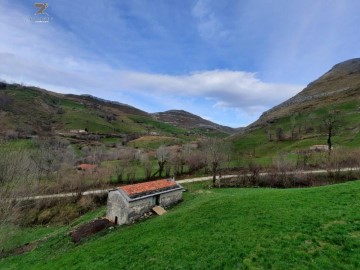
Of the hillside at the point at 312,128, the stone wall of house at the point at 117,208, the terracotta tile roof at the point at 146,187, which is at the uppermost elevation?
the hillside at the point at 312,128

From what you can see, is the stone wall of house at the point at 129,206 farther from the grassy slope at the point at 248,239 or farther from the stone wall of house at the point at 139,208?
the grassy slope at the point at 248,239

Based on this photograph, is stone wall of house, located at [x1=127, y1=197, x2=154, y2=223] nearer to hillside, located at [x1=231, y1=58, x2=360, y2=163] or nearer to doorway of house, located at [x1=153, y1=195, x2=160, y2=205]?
doorway of house, located at [x1=153, y1=195, x2=160, y2=205]

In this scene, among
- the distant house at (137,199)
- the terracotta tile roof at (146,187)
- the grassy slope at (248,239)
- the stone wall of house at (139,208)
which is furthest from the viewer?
the terracotta tile roof at (146,187)

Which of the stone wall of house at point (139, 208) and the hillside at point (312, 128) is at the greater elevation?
the hillside at point (312, 128)

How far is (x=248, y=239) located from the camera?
18.4 m

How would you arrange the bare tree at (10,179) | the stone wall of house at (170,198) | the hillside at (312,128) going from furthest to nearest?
the hillside at (312,128) < the stone wall of house at (170,198) < the bare tree at (10,179)

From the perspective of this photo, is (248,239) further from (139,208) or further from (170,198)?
(170,198)

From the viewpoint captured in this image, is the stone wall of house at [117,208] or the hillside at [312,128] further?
the hillside at [312,128]

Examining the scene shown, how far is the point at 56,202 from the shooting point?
183ft

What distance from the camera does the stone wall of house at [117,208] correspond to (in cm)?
3591

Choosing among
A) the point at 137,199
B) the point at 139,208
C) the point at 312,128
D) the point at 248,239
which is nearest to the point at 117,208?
the point at 139,208

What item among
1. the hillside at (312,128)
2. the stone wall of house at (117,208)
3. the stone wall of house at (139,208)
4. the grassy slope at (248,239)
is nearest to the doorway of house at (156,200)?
the stone wall of house at (139,208)

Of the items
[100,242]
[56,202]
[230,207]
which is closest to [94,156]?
[56,202]

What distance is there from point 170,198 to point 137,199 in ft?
21.9
